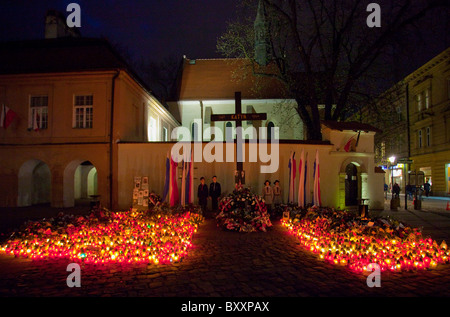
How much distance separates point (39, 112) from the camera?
1741 cm

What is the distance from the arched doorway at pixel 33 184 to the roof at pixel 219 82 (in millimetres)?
15156

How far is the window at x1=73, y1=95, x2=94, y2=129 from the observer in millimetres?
17125

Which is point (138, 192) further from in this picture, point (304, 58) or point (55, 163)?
point (304, 58)

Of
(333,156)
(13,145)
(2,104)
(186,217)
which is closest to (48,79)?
(2,104)

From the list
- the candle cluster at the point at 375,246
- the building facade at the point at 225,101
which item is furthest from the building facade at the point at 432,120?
the candle cluster at the point at 375,246

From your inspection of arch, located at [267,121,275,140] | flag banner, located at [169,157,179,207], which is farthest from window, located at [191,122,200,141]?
flag banner, located at [169,157,179,207]

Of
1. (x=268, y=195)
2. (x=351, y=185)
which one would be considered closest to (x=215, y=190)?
(x=268, y=195)

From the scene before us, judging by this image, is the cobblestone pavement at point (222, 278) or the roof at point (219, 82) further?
the roof at point (219, 82)

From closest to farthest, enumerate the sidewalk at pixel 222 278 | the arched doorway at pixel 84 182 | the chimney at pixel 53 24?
the sidewalk at pixel 222 278
the chimney at pixel 53 24
the arched doorway at pixel 84 182

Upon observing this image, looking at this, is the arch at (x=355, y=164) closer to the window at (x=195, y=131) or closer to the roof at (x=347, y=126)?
the roof at (x=347, y=126)

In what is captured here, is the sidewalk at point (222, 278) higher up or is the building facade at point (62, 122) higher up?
the building facade at point (62, 122)

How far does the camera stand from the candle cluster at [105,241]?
6.84 m

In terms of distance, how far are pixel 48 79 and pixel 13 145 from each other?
13.8 feet

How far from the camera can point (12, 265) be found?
21.2 feet
